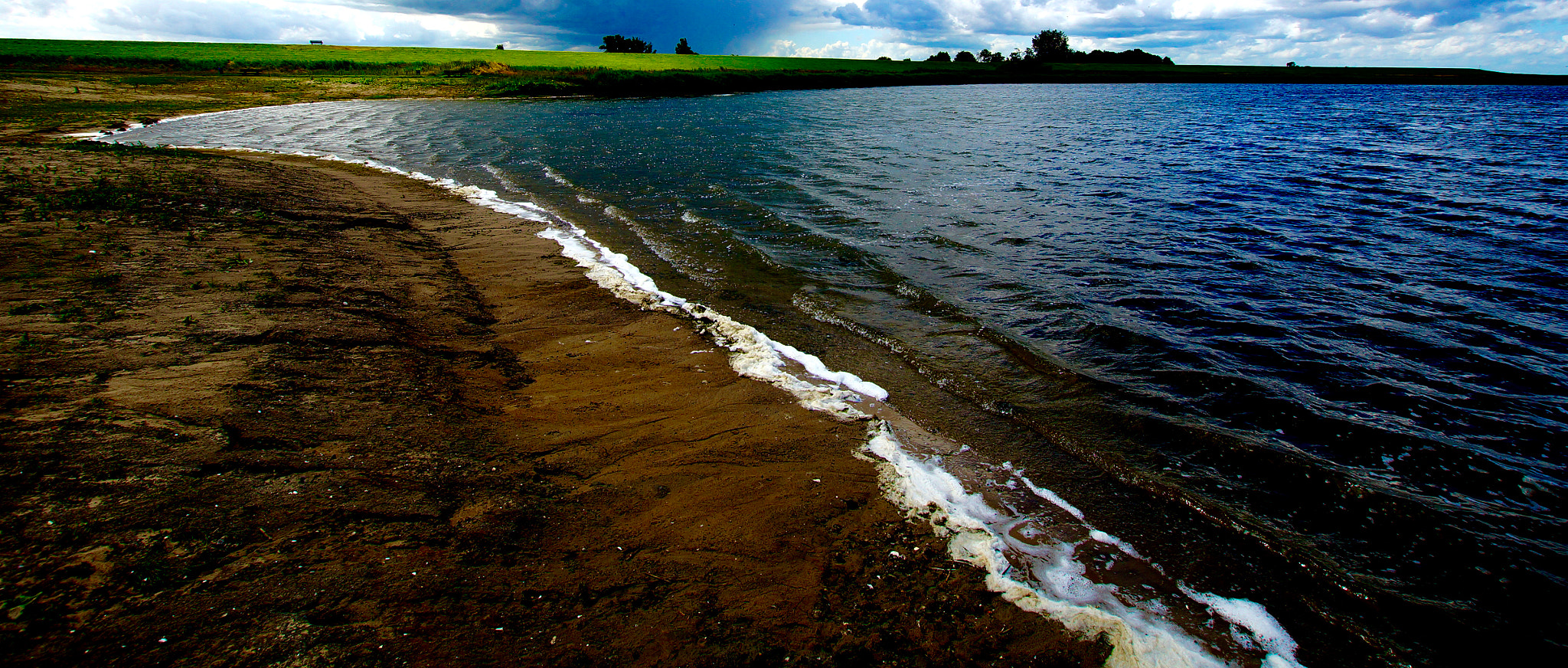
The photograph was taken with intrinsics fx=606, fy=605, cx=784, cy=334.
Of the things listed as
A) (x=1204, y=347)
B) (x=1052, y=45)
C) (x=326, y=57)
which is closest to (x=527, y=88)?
(x=326, y=57)

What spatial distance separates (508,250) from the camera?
444 inches

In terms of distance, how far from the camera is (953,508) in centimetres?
479

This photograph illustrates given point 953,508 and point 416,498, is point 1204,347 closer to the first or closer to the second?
point 953,508

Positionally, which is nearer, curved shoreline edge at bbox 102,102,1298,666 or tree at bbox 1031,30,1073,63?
curved shoreline edge at bbox 102,102,1298,666

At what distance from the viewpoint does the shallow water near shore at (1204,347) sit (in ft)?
14.1

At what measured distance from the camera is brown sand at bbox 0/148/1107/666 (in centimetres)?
319

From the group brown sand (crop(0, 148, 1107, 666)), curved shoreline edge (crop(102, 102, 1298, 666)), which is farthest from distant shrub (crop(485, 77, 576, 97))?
curved shoreline edge (crop(102, 102, 1298, 666))

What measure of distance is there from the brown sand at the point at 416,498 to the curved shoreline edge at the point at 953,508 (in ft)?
0.60

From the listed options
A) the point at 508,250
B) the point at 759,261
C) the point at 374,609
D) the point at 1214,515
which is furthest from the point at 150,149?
the point at 1214,515

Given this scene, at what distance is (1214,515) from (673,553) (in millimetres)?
4279

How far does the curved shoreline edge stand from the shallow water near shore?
0.19ft

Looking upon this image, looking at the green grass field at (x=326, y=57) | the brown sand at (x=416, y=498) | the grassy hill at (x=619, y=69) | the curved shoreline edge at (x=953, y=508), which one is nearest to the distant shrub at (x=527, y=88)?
the grassy hill at (x=619, y=69)

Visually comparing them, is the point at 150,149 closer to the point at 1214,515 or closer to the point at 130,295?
the point at 130,295

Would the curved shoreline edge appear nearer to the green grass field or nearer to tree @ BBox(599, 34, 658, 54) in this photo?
the green grass field
